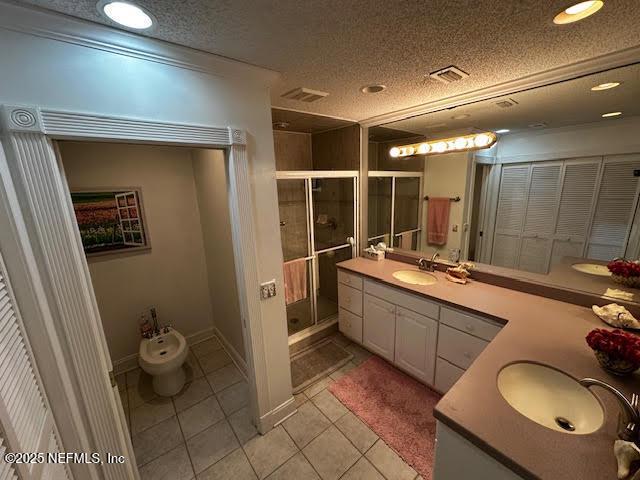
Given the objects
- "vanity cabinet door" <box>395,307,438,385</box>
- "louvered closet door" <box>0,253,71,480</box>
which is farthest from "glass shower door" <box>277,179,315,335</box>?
"louvered closet door" <box>0,253,71,480</box>

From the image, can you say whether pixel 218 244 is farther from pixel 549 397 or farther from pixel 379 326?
pixel 549 397

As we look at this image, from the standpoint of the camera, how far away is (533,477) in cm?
75

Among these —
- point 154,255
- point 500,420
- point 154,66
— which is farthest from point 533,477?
point 154,255

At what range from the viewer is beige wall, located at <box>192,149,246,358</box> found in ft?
6.91

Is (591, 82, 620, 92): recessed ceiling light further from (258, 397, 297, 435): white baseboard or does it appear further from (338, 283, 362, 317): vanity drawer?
(258, 397, 297, 435): white baseboard

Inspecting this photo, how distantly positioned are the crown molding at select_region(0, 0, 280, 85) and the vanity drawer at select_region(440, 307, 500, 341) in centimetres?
203

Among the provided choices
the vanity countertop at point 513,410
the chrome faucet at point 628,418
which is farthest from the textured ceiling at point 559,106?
the chrome faucet at point 628,418

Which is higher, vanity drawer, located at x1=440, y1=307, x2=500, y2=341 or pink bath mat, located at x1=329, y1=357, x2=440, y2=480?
vanity drawer, located at x1=440, y1=307, x2=500, y2=341

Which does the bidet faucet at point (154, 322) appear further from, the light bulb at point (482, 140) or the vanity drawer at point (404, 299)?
the light bulb at point (482, 140)

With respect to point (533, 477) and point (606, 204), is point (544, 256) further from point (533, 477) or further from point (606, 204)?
point (533, 477)

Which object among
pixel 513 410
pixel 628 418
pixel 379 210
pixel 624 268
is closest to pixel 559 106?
pixel 624 268

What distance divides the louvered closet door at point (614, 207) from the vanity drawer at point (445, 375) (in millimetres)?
1223

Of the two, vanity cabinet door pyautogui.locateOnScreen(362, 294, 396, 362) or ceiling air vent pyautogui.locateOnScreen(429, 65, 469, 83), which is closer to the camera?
ceiling air vent pyautogui.locateOnScreen(429, 65, 469, 83)

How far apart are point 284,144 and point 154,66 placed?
6.59 feet
